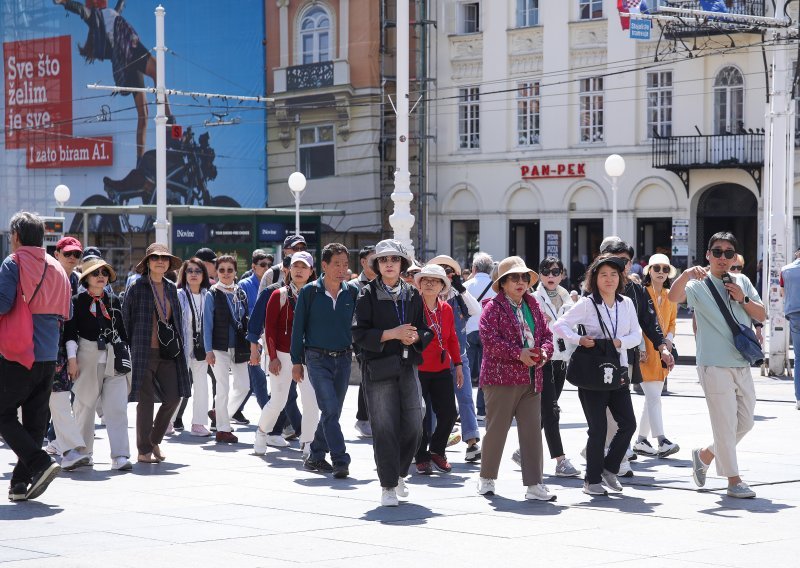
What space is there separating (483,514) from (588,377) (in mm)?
1434

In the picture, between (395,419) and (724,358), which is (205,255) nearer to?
(395,419)

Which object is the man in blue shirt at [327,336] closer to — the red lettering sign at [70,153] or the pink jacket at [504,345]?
the pink jacket at [504,345]

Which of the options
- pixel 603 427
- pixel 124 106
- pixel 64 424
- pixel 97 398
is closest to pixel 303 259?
pixel 97 398

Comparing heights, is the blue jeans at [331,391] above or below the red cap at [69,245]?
below

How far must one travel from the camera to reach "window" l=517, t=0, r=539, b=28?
4259 cm

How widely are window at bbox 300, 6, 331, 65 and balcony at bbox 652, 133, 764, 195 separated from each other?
12.3 m

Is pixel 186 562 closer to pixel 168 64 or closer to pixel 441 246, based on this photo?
pixel 441 246

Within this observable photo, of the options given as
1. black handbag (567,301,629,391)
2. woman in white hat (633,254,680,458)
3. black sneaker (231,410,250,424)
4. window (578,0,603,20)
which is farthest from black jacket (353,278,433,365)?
window (578,0,603,20)

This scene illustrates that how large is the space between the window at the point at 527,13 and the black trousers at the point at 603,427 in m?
33.1

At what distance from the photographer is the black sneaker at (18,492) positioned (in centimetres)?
1008

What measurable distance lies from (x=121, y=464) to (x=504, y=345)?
12.0 ft

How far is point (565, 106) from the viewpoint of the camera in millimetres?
41750

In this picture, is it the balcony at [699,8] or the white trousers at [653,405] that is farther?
the balcony at [699,8]

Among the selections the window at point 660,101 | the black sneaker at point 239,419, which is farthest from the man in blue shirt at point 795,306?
the window at point 660,101
